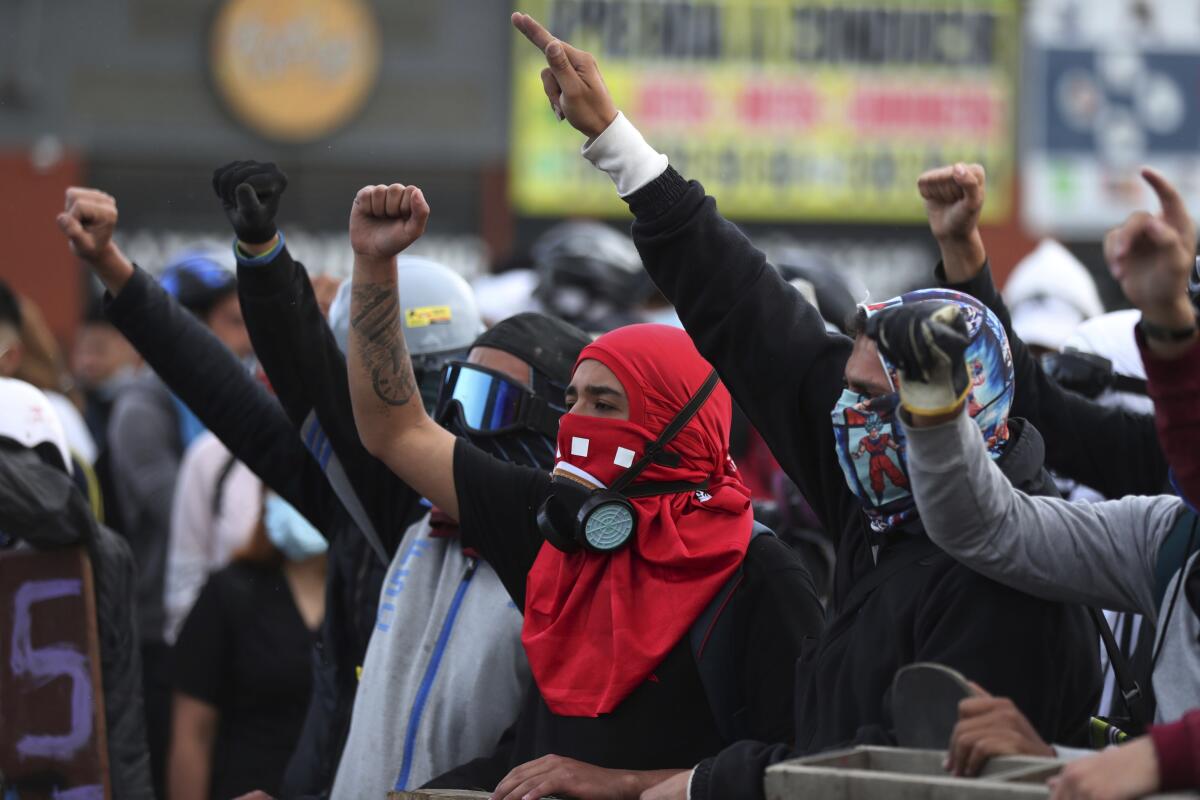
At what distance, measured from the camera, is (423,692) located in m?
3.78

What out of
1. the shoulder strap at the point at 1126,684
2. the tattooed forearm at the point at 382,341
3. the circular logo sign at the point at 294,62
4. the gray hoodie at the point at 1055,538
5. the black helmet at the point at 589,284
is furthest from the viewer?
the circular logo sign at the point at 294,62

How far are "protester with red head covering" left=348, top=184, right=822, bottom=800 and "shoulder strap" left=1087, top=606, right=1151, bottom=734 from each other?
54 centimetres

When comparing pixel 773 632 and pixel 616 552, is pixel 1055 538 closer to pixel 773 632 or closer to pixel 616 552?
pixel 773 632

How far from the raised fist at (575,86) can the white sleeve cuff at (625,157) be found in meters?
0.02

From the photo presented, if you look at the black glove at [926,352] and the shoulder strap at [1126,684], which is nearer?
the black glove at [926,352]

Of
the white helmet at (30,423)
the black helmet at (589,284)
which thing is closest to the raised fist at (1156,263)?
the white helmet at (30,423)

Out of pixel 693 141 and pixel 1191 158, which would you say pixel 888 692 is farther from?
pixel 1191 158

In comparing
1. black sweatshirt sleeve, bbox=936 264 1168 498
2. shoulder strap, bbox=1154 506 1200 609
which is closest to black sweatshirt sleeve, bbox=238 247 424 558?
black sweatshirt sleeve, bbox=936 264 1168 498

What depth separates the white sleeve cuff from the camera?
3.23 meters

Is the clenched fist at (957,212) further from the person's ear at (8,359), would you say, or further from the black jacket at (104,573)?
the person's ear at (8,359)

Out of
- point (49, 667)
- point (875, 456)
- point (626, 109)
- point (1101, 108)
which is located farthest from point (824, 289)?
point (1101, 108)

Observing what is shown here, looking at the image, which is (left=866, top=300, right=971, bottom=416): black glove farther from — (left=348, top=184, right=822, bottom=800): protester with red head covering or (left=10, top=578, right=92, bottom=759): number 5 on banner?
(left=10, top=578, right=92, bottom=759): number 5 on banner

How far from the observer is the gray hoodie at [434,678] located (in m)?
3.75

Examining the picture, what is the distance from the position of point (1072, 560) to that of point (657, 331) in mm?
1115
